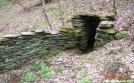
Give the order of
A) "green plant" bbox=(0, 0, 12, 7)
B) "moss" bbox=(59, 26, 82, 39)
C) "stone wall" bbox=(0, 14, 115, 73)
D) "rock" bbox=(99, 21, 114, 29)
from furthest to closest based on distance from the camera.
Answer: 1. "green plant" bbox=(0, 0, 12, 7)
2. "moss" bbox=(59, 26, 82, 39)
3. "rock" bbox=(99, 21, 114, 29)
4. "stone wall" bbox=(0, 14, 115, 73)

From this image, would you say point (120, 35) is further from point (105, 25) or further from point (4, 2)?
point (4, 2)

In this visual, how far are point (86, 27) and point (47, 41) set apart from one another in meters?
2.95

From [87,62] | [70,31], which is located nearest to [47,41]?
[70,31]

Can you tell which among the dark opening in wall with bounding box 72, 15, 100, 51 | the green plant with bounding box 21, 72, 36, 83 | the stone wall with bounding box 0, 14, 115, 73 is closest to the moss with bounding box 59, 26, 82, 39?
the stone wall with bounding box 0, 14, 115, 73

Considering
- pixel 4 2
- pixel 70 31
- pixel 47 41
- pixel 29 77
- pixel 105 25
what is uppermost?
pixel 4 2

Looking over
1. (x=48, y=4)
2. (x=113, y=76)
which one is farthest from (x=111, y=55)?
(x=48, y=4)

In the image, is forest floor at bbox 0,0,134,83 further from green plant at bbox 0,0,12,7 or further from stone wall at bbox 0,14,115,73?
green plant at bbox 0,0,12,7

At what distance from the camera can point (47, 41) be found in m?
9.61

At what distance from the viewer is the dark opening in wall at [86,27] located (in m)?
11.1

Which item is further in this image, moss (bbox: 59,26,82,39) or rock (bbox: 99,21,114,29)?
moss (bbox: 59,26,82,39)

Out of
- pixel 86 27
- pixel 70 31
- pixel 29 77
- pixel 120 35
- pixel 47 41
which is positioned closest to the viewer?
pixel 29 77

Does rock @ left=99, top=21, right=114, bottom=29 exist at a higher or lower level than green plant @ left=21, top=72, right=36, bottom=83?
higher

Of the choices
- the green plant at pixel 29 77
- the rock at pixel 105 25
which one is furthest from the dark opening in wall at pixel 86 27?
the green plant at pixel 29 77

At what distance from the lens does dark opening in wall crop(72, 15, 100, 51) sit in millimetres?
11109
